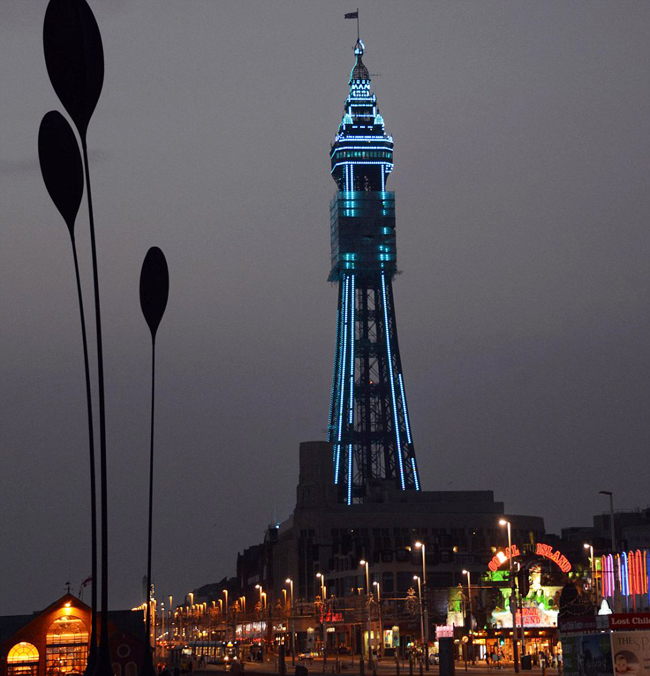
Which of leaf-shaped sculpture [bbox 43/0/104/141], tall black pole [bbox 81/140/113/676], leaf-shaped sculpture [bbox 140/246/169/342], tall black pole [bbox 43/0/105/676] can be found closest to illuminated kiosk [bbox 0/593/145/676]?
leaf-shaped sculpture [bbox 140/246/169/342]

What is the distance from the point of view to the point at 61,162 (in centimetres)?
2855

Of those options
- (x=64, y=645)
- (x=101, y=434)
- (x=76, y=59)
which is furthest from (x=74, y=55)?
(x=64, y=645)

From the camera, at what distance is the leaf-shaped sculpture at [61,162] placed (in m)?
28.3

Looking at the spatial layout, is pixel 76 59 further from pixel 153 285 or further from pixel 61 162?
pixel 153 285

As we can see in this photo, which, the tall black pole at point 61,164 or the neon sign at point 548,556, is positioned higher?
the tall black pole at point 61,164

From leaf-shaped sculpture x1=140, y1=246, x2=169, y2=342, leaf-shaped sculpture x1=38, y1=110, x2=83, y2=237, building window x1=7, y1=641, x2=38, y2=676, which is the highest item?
leaf-shaped sculpture x1=38, y1=110, x2=83, y2=237

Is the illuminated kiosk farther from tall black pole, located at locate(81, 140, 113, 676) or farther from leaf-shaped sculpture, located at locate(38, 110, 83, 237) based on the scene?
leaf-shaped sculpture, located at locate(38, 110, 83, 237)

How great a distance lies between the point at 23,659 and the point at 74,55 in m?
43.4

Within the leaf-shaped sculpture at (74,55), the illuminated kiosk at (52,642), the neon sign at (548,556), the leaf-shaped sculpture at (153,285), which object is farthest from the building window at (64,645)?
the leaf-shaped sculpture at (74,55)

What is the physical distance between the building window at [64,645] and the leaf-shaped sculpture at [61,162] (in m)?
38.8

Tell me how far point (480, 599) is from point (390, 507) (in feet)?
275

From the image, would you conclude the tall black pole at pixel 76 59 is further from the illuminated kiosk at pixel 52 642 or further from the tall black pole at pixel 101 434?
the illuminated kiosk at pixel 52 642

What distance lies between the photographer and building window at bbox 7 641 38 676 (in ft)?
208

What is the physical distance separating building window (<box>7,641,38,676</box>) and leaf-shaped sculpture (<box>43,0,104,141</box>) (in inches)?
1636
